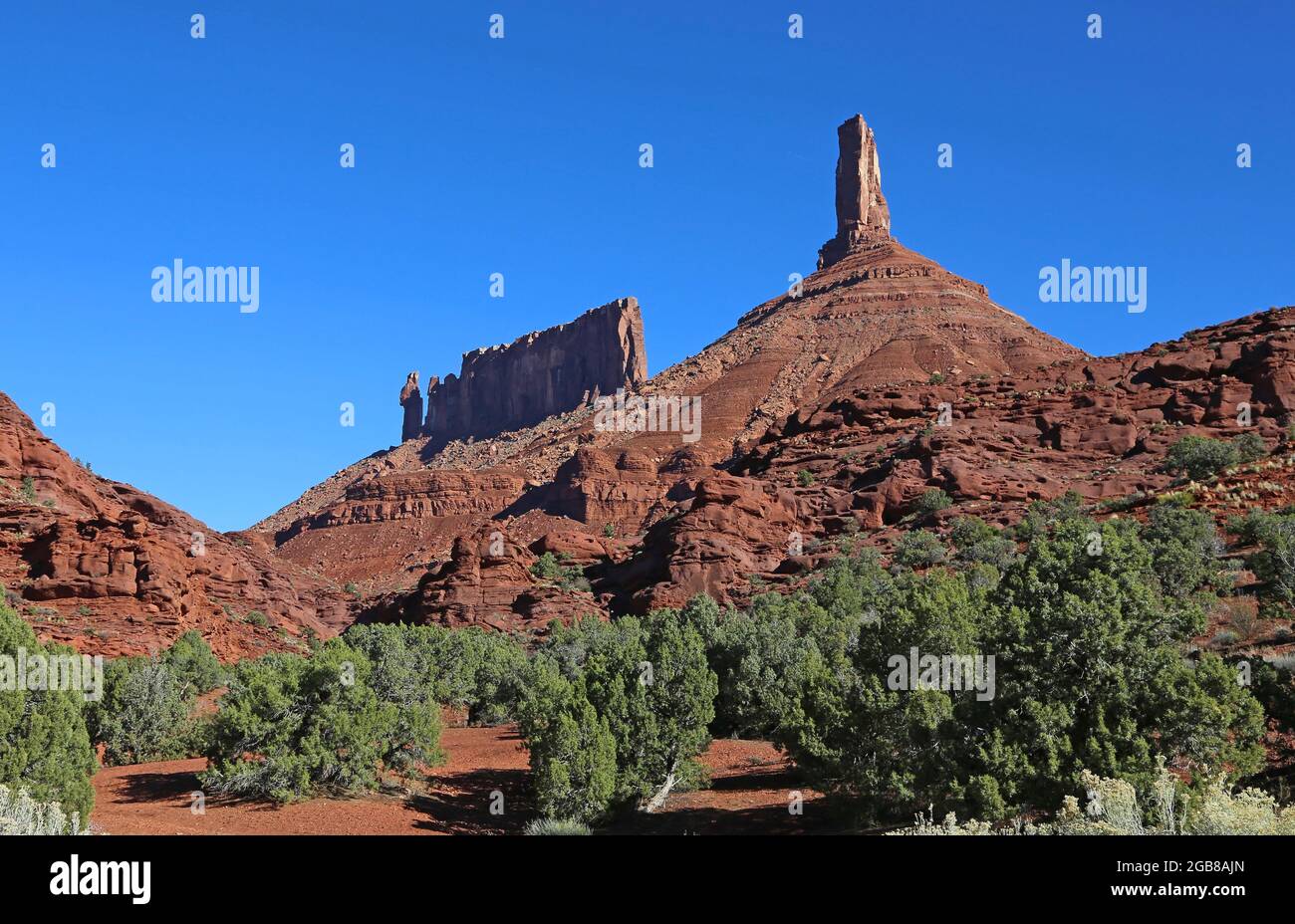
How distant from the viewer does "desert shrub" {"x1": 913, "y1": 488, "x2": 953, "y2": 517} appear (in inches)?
2260

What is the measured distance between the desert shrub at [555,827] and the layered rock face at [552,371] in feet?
506

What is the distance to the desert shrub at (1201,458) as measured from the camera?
169 ft

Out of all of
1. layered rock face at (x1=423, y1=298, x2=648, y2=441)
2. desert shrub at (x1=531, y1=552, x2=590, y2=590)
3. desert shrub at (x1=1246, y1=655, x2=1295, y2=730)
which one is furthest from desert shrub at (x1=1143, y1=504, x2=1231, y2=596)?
layered rock face at (x1=423, y1=298, x2=648, y2=441)

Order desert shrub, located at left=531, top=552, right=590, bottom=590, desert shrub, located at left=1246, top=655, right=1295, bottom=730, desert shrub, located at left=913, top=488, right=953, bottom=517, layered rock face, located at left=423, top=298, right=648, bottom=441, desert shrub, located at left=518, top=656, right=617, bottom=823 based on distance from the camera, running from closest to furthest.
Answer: desert shrub, located at left=1246, top=655, right=1295, bottom=730 < desert shrub, located at left=518, top=656, right=617, bottom=823 < desert shrub, located at left=913, top=488, right=953, bottom=517 < desert shrub, located at left=531, top=552, right=590, bottom=590 < layered rock face, located at left=423, top=298, right=648, bottom=441

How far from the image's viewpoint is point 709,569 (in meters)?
54.8

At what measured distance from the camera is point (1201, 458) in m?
52.5

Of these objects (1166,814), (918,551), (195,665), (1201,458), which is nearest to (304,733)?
(1166,814)

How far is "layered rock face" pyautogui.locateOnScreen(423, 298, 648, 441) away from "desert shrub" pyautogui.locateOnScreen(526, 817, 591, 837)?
506 feet

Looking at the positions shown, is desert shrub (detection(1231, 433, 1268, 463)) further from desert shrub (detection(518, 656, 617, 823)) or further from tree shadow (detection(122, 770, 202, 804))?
tree shadow (detection(122, 770, 202, 804))

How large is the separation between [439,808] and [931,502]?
41734 mm

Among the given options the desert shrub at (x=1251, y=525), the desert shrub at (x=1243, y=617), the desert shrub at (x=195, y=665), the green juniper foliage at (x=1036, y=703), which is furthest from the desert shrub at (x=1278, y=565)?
the desert shrub at (x=195, y=665)

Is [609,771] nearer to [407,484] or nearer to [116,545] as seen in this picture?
[116,545]
